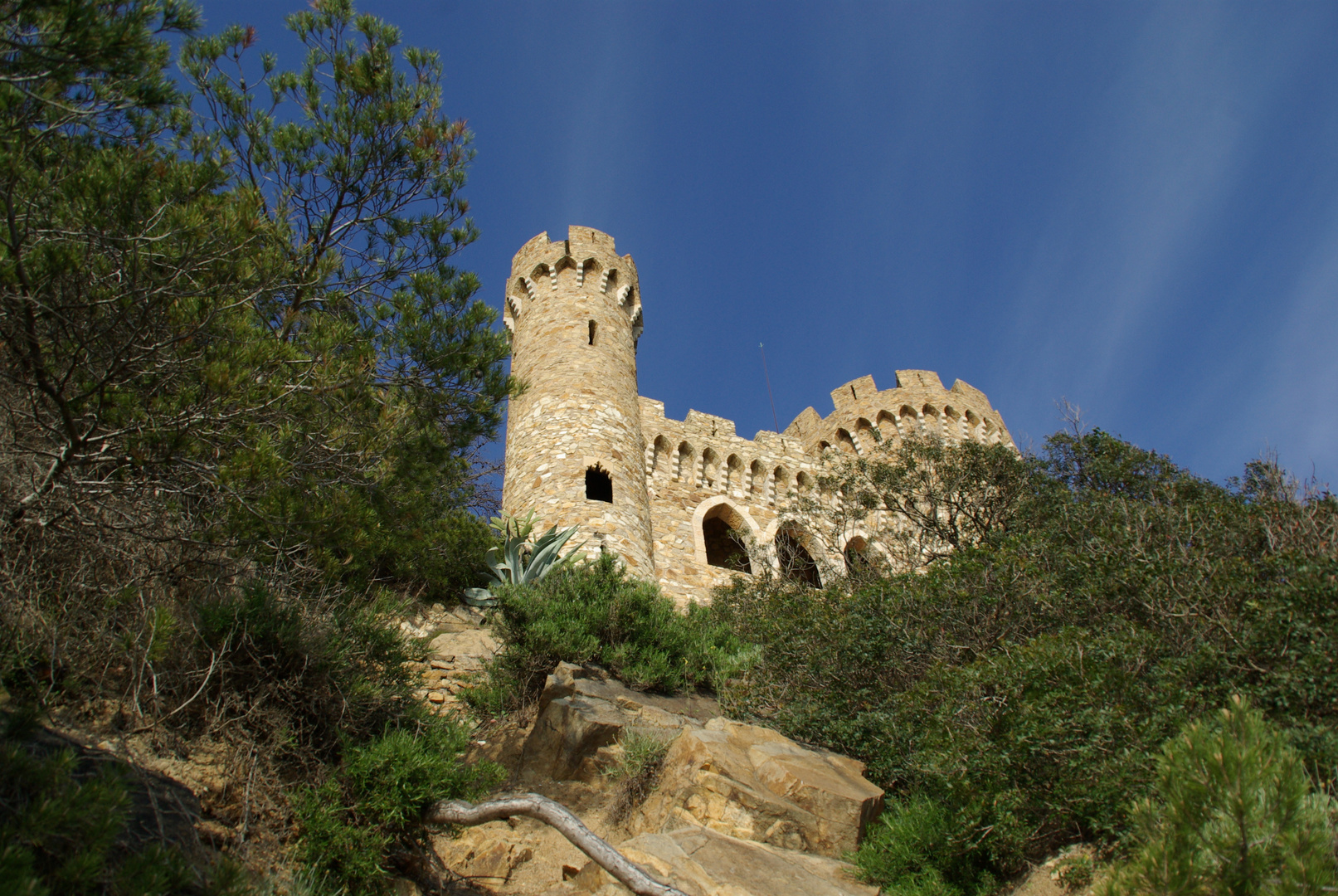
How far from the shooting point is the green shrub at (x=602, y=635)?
7562mm

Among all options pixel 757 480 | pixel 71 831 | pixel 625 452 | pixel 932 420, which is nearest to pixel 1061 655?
pixel 71 831

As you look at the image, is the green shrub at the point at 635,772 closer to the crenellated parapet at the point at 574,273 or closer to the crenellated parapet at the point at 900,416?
the crenellated parapet at the point at 574,273

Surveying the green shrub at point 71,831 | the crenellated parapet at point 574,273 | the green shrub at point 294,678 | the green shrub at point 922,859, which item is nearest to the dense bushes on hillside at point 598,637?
the green shrub at point 294,678

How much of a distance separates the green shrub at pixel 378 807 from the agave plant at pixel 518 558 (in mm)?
4246

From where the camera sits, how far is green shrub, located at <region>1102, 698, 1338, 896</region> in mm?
2588

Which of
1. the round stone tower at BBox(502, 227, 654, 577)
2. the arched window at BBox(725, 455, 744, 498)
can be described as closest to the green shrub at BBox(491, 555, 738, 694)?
the round stone tower at BBox(502, 227, 654, 577)

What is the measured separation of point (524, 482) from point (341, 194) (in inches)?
252

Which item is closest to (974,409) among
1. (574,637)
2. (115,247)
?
(574,637)

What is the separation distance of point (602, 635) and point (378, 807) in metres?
3.98

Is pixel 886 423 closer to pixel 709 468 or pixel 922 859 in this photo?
pixel 709 468

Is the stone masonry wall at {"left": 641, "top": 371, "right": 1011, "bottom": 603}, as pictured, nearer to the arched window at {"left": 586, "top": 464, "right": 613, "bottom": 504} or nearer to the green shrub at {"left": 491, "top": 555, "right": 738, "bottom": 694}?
the arched window at {"left": 586, "top": 464, "right": 613, "bottom": 504}

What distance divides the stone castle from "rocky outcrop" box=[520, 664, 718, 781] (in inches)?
166

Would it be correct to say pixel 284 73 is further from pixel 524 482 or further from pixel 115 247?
pixel 524 482

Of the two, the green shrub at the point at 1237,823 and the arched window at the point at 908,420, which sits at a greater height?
the arched window at the point at 908,420
